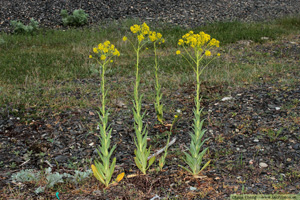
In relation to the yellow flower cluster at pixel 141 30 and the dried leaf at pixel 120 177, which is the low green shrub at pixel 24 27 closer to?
the yellow flower cluster at pixel 141 30

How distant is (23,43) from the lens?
981 cm

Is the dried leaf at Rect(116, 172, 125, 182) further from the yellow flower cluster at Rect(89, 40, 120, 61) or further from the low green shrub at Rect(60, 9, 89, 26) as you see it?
the low green shrub at Rect(60, 9, 89, 26)

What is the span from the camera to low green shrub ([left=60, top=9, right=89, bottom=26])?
1151cm

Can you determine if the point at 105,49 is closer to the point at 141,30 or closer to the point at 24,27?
the point at 141,30

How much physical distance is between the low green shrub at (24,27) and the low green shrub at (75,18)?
1.06 meters

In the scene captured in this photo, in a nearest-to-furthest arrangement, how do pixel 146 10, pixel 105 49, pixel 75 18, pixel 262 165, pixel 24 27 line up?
pixel 105 49, pixel 262 165, pixel 24 27, pixel 75 18, pixel 146 10

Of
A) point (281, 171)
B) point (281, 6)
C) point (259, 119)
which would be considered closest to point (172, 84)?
point (259, 119)

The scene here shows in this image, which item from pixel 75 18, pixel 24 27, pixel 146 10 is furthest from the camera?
pixel 146 10

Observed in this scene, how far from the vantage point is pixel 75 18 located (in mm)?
11547

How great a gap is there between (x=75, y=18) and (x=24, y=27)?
5.80ft

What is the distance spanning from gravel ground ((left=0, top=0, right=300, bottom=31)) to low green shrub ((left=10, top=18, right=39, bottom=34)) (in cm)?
50

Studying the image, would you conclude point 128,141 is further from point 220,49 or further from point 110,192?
point 220,49

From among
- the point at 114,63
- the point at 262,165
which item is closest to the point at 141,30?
the point at 262,165

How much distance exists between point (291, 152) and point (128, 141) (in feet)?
6.65
